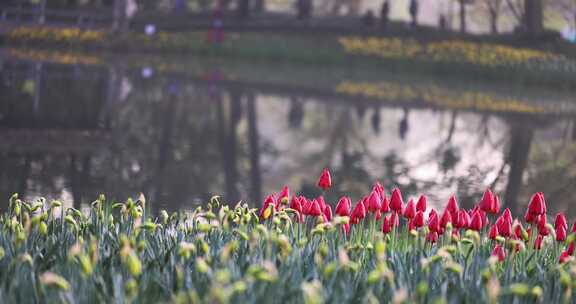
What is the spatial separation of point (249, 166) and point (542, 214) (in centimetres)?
853

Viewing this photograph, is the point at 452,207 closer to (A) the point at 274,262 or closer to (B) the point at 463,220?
(B) the point at 463,220

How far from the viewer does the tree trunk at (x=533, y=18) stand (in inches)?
1524

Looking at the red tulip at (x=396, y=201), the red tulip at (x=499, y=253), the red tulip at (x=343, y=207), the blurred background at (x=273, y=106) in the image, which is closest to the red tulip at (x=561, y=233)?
the red tulip at (x=499, y=253)

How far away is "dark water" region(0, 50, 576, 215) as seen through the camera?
12.5 metres

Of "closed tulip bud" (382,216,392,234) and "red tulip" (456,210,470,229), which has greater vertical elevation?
"red tulip" (456,210,470,229)

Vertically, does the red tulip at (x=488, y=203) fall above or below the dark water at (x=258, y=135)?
above

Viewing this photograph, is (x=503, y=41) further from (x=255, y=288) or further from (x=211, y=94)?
(x=255, y=288)

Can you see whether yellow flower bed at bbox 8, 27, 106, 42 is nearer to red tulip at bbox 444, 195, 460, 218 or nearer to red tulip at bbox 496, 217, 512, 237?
red tulip at bbox 444, 195, 460, 218

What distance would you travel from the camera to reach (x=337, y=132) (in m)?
20.2

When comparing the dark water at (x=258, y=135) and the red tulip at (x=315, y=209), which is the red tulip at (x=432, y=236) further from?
the dark water at (x=258, y=135)

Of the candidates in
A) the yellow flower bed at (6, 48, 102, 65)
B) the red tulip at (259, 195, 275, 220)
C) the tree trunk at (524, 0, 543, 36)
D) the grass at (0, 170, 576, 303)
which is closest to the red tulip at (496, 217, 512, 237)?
the grass at (0, 170, 576, 303)

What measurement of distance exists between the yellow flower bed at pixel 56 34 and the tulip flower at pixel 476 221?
30.0 metres

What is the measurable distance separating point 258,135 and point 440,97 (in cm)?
952

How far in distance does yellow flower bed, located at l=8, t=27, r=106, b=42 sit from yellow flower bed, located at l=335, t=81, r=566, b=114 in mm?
9406
